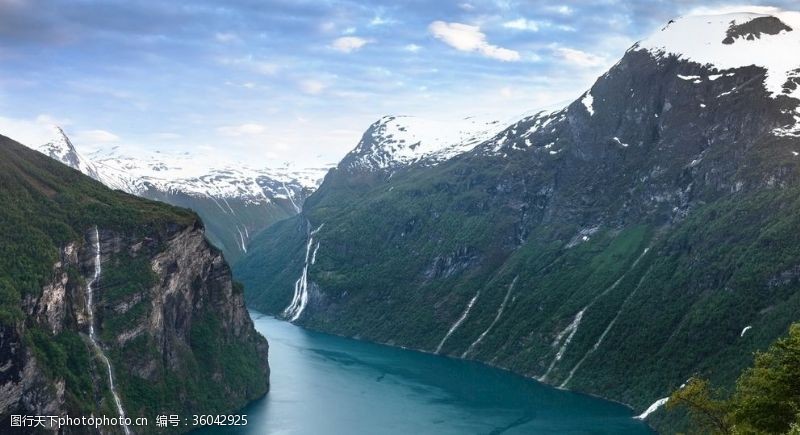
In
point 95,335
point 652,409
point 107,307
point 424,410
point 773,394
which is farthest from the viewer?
point 424,410

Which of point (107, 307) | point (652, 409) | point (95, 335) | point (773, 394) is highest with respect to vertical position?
point (773, 394)

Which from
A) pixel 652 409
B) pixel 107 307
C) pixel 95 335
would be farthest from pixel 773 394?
pixel 652 409

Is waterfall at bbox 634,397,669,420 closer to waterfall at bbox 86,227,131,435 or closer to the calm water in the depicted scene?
the calm water

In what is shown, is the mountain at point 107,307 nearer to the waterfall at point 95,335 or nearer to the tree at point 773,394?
the waterfall at point 95,335

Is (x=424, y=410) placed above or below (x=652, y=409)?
below

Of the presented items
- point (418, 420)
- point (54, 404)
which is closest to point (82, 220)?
point (54, 404)

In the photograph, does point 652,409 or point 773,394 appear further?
point 652,409

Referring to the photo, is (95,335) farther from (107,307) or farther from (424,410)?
(424,410)

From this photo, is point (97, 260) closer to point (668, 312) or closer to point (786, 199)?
point (668, 312)
